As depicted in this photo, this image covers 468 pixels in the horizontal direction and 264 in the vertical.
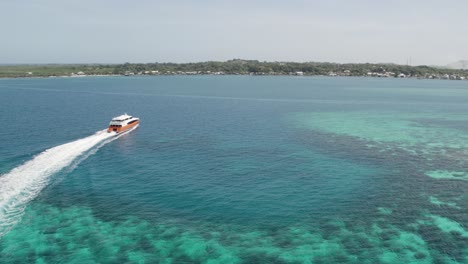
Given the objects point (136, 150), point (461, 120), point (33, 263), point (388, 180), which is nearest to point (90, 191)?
point (33, 263)

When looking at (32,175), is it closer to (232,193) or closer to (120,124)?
(232,193)

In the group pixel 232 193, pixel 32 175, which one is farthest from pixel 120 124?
pixel 232 193

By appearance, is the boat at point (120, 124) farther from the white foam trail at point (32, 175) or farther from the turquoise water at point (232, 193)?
the white foam trail at point (32, 175)

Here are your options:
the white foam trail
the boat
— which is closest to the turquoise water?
the white foam trail

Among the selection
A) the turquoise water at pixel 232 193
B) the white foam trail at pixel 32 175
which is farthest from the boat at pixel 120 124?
the white foam trail at pixel 32 175

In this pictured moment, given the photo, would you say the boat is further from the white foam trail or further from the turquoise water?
the white foam trail

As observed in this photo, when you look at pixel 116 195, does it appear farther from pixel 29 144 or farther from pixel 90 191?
pixel 29 144
